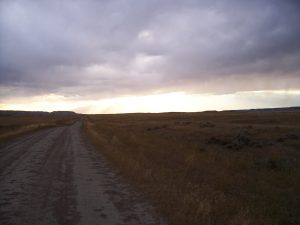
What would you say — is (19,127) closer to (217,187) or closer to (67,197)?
(67,197)

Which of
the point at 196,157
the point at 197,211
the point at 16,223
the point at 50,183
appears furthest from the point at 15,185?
the point at 196,157

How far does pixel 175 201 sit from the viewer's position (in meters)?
A: 9.05

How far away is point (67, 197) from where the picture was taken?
9516 millimetres

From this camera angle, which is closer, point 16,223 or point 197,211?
point 16,223

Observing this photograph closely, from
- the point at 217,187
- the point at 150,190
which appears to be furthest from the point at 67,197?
the point at 217,187

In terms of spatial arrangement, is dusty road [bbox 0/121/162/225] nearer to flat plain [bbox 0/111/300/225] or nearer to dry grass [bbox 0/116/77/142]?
flat plain [bbox 0/111/300/225]

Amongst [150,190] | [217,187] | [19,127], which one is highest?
[19,127]

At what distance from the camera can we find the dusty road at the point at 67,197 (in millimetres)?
7598

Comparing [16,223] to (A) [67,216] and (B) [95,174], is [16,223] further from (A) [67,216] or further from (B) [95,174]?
(B) [95,174]

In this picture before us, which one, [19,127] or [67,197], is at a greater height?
[19,127]

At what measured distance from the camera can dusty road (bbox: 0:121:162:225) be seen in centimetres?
760

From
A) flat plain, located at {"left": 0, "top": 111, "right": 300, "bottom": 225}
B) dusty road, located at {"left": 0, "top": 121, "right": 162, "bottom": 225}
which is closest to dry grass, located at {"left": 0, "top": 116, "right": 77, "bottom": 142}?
dusty road, located at {"left": 0, "top": 121, "right": 162, "bottom": 225}

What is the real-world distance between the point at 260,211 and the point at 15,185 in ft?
25.7

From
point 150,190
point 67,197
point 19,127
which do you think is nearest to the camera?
point 67,197
